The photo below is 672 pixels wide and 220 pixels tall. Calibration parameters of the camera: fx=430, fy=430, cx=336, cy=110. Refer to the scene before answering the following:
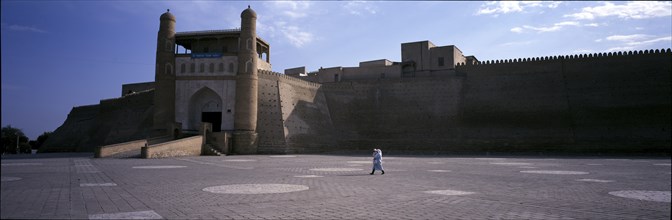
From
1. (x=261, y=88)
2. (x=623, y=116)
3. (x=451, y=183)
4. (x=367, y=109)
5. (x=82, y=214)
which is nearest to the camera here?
(x=82, y=214)

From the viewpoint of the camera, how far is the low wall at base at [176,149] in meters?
23.2

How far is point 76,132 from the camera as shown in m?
44.2

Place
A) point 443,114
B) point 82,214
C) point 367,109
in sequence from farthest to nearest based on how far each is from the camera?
point 367,109, point 443,114, point 82,214

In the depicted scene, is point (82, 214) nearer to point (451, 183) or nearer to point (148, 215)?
point (148, 215)

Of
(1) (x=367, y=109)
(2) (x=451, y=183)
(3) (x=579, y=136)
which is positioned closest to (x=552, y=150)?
(3) (x=579, y=136)

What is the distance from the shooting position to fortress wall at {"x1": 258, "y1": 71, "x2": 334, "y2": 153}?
3284 centimetres

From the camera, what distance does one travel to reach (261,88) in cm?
3319

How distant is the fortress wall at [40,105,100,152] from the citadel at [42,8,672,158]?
2321mm

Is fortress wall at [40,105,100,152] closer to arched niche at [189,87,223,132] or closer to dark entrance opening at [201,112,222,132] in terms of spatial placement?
arched niche at [189,87,223,132]

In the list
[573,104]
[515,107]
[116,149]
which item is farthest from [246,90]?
[573,104]

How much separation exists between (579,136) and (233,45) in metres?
27.8

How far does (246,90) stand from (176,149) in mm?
7748

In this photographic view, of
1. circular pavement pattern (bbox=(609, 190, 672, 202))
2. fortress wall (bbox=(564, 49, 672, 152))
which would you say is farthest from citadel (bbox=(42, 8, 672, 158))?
circular pavement pattern (bbox=(609, 190, 672, 202))

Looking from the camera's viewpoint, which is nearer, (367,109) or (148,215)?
(148,215)
